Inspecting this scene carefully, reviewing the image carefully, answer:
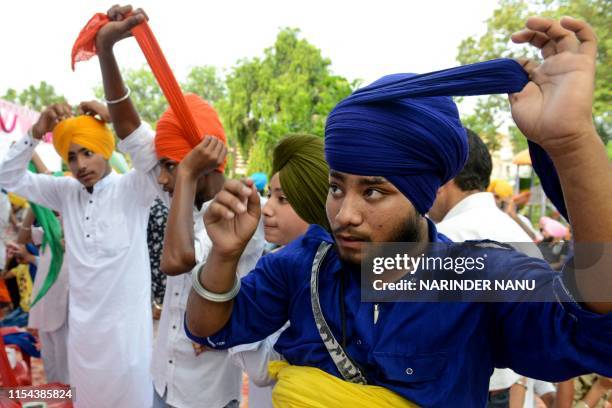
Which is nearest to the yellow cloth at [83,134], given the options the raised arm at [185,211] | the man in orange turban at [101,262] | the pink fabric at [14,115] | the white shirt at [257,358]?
the man in orange turban at [101,262]

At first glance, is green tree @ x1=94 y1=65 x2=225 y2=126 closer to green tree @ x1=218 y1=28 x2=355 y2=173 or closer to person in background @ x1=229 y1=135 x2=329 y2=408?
green tree @ x1=218 y1=28 x2=355 y2=173

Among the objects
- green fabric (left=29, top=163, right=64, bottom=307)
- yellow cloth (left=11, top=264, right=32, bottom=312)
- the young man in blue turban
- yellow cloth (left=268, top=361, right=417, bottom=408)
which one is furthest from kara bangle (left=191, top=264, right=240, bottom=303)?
yellow cloth (left=11, top=264, right=32, bottom=312)

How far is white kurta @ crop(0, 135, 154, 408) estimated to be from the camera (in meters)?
3.24

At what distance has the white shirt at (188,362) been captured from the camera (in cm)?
232

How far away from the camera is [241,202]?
127cm

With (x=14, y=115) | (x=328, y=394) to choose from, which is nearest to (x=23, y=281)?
(x=14, y=115)

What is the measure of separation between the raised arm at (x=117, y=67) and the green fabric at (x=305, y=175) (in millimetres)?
1047

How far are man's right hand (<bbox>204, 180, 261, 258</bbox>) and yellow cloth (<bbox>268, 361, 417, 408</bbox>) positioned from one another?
34 cm

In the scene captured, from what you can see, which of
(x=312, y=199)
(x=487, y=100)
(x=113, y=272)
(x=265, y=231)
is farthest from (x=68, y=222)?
(x=487, y=100)

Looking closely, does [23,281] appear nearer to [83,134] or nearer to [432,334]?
[83,134]

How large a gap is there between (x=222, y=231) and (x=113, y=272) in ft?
7.58

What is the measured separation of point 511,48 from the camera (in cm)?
1105

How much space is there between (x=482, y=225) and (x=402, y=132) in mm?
1515

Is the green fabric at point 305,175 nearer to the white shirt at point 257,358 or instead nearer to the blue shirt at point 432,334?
the white shirt at point 257,358
